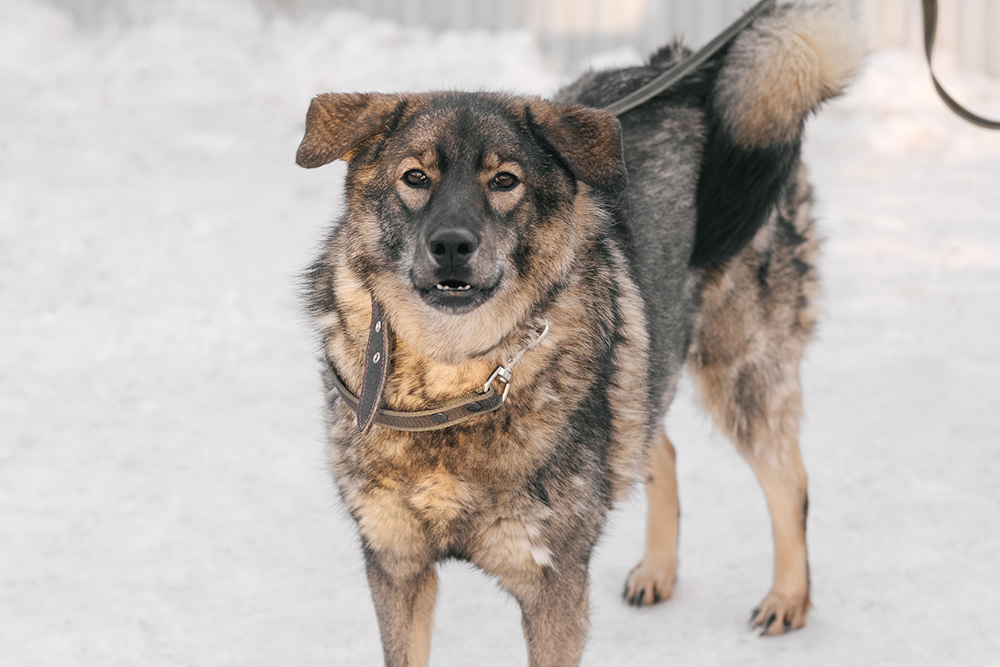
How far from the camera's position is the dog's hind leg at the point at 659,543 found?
3504mm

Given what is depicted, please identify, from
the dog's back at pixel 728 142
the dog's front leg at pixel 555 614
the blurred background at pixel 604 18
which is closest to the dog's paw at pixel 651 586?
the dog's back at pixel 728 142

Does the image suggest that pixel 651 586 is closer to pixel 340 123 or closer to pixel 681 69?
pixel 681 69

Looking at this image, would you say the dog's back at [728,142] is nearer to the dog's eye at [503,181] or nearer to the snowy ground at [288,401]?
the dog's eye at [503,181]

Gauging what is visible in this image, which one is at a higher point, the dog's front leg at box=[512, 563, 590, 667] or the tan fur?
the tan fur

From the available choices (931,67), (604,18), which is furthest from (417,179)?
(604,18)

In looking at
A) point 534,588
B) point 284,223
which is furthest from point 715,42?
point 284,223

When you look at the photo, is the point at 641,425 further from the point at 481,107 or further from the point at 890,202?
the point at 890,202

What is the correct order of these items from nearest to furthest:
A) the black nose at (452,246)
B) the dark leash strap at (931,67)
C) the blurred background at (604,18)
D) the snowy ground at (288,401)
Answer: the black nose at (452,246) → the snowy ground at (288,401) → the dark leash strap at (931,67) → the blurred background at (604,18)

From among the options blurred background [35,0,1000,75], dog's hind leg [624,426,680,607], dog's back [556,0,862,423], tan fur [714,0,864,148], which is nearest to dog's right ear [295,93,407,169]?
dog's back [556,0,862,423]

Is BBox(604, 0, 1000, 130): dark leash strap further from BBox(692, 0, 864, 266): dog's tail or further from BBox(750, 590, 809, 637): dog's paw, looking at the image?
BBox(750, 590, 809, 637): dog's paw

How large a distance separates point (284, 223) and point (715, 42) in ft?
12.9

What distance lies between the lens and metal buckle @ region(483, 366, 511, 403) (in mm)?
2318

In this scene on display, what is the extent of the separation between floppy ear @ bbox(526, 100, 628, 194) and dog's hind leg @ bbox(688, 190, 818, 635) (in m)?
1.00

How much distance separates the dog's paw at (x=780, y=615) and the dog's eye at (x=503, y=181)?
6.08ft
